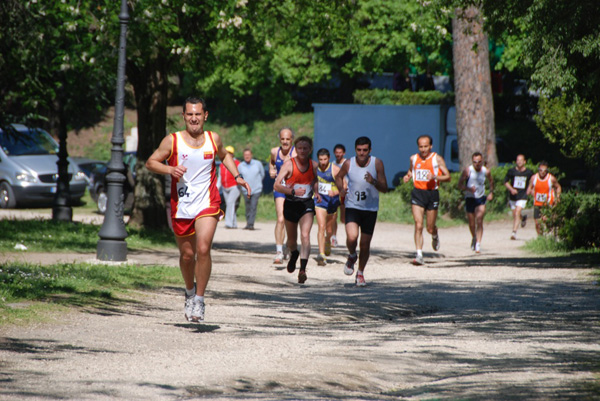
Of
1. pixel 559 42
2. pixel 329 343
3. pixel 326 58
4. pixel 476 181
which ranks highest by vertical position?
pixel 326 58

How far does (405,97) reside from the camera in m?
39.0

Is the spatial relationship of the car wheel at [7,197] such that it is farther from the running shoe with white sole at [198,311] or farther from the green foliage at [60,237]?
the running shoe with white sole at [198,311]

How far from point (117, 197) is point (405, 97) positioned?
2565 cm

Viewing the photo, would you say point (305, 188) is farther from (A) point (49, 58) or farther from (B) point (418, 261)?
(A) point (49, 58)

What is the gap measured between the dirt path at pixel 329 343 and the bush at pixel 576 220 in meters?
3.63

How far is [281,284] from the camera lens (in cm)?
1334

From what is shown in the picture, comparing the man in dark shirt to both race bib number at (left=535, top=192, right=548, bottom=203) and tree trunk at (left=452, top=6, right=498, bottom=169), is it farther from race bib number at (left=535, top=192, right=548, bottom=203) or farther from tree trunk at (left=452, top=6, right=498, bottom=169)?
tree trunk at (left=452, top=6, right=498, bottom=169)

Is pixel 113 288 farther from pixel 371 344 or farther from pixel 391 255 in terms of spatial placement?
pixel 391 255

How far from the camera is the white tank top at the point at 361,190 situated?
1280 cm

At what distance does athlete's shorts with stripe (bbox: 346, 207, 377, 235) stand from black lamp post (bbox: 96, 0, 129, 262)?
357cm

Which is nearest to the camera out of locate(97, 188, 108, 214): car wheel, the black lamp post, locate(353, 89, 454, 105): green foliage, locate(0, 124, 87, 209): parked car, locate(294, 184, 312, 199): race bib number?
locate(294, 184, 312, 199): race bib number

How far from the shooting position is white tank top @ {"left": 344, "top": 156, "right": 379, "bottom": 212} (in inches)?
504

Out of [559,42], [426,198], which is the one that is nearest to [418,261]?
[426,198]

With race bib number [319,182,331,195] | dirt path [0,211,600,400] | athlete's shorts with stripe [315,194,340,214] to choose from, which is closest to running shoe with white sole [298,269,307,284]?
dirt path [0,211,600,400]
